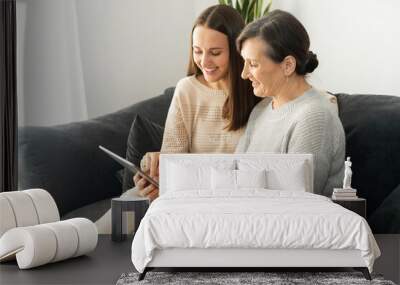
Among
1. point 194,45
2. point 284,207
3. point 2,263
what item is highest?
point 194,45

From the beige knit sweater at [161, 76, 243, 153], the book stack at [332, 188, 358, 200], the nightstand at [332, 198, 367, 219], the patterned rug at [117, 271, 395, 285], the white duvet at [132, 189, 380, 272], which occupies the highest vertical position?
the beige knit sweater at [161, 76, 243, 153]

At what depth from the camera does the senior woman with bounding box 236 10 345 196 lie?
603cm

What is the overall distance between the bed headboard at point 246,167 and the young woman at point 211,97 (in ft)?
1.26

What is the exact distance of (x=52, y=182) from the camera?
6.45 meters

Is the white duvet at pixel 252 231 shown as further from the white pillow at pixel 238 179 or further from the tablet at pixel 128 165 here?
the tablet at pixel 128 165

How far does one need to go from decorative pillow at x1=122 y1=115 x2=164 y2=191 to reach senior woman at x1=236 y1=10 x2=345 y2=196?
0.71 m

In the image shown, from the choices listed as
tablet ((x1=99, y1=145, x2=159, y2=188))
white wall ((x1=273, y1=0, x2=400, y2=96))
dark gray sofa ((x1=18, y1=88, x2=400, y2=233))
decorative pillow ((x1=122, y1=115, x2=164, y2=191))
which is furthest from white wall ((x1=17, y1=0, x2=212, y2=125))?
white wall ((x1=273, y1=0, x2=400, y2=96))

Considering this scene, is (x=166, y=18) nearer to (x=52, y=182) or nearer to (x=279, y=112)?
(x=279, y=112)

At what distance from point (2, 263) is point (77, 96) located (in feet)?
6.16

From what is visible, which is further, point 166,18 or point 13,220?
point 166,18

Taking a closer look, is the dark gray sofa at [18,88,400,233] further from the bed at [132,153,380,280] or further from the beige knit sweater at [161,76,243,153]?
the bed at [132,153,380,280]

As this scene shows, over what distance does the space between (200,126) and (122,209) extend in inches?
37.3

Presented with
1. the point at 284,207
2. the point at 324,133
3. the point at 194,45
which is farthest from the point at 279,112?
the point at 284,207

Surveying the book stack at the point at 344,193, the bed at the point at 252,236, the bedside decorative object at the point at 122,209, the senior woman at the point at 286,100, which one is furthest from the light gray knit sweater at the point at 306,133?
the bed at the point at 252,236
